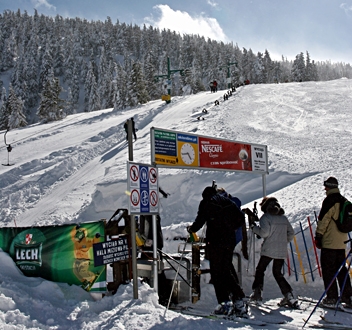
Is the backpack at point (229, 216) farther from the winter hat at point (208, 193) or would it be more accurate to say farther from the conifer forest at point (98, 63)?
the conifer forest at point (98, 63)

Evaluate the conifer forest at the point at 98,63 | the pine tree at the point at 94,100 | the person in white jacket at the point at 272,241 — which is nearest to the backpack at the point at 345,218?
the person in white jacket at the point at 272,241

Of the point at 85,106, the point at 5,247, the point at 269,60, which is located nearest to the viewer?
the point at 5,247

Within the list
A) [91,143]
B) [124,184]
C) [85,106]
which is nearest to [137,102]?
[91,143]

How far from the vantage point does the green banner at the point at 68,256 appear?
575cm

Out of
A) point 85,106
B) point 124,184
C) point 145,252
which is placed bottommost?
point 145,252

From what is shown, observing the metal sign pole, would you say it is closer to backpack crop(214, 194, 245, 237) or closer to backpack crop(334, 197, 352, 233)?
backpack crop(214, 194, 245, 237)

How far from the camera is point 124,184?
15.4 meters

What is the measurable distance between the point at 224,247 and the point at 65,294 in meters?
2.38

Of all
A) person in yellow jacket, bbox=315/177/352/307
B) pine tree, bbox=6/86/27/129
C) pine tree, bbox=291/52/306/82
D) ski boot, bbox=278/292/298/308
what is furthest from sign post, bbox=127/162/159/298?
pine tree, bbox=291/52/306/82

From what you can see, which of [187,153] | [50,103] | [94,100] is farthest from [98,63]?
[187,153]

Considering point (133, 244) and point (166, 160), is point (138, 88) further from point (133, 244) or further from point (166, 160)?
point (133, 244)

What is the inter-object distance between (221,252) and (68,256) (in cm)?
232

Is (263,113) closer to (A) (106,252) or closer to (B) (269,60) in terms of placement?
(A) (106,252)

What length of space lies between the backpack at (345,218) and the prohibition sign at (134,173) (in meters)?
3.07
